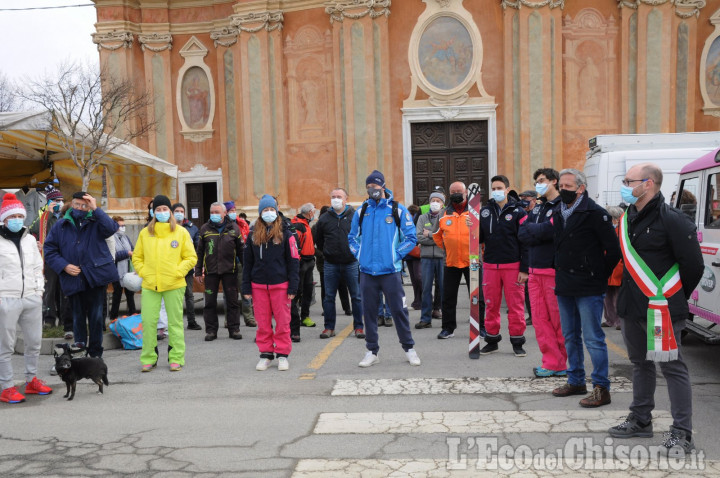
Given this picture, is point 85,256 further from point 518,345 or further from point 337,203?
point 518,345

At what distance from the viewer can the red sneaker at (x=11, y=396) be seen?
21.0 feet

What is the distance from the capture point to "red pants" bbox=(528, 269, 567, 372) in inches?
252

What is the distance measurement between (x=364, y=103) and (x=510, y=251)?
14.3 metres

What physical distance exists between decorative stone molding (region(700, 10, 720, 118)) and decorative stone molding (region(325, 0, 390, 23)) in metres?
8.05

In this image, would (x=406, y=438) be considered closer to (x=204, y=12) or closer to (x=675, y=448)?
(x=675, y=448)

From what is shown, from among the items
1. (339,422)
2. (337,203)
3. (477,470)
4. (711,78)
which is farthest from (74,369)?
(711,78)

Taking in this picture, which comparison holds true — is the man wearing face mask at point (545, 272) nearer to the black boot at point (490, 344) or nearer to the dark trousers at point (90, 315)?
the black boot at point (490, 344)

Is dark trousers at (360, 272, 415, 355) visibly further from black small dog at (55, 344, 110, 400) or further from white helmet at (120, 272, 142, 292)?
white helmet at (120, 272, 142, 292)

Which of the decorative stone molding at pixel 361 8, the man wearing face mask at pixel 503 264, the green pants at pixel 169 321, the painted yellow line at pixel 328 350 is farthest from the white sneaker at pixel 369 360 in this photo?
the decorative stone molding at pixel 361 8

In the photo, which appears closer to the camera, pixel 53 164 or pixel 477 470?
pixel 477 470

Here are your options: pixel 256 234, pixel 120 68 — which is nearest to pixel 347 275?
pixel 256 234

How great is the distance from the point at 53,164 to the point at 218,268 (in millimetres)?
4361

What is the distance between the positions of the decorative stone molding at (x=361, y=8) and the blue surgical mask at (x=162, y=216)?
49.4 ft

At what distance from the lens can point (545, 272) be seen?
21.0 ft
